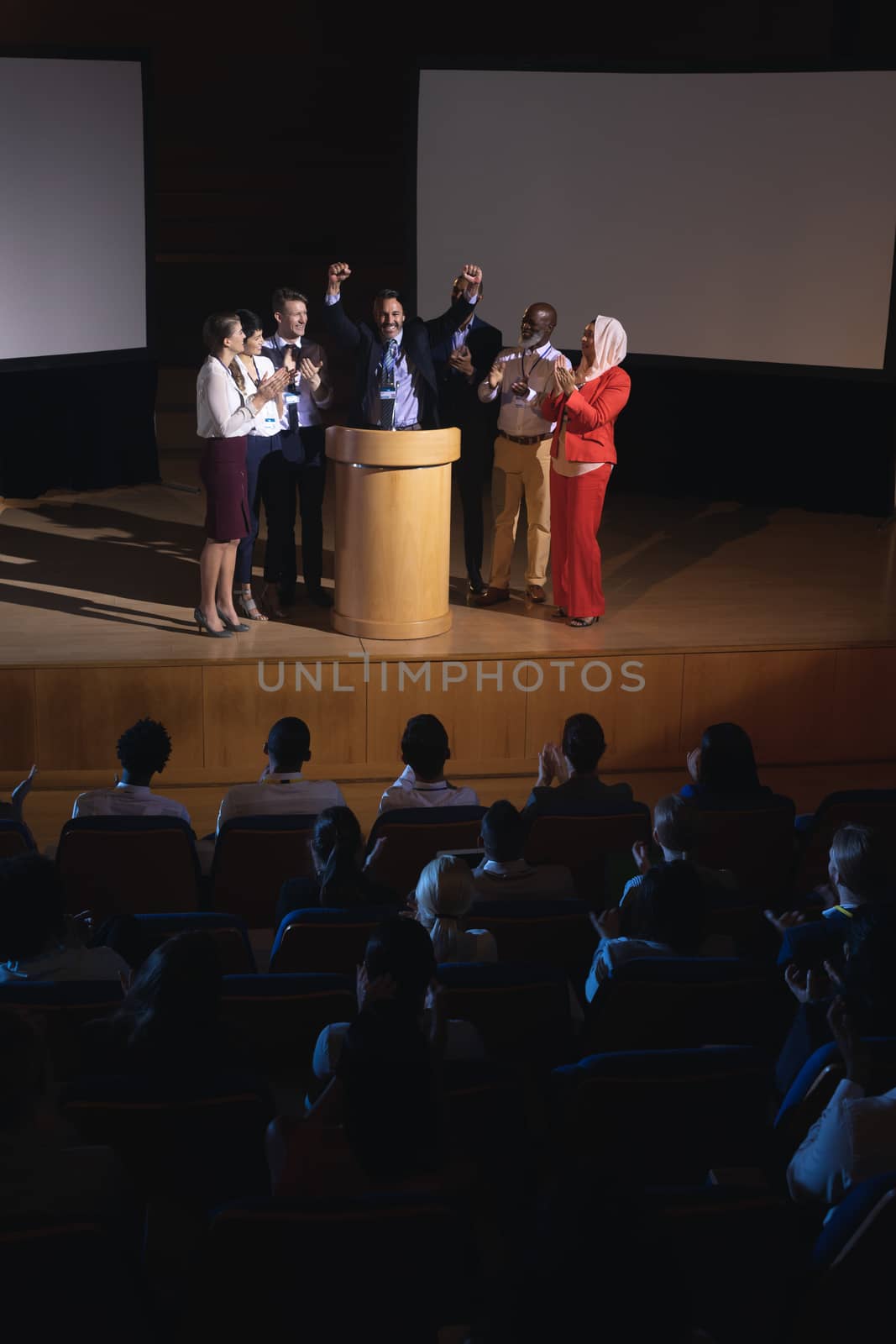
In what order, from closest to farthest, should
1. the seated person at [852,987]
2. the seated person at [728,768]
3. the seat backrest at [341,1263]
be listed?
the seat backrest at [341,1263] < the seated person at [852,987] < the seated person at [728,768]

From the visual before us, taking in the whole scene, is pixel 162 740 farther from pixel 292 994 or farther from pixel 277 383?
pixel 277 383

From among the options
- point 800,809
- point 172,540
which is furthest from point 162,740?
point 172,540

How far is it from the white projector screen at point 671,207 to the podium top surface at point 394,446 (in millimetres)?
2313

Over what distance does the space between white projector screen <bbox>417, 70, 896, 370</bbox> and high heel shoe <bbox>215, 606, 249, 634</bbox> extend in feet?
8.56

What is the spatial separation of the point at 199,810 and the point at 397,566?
1.26 m

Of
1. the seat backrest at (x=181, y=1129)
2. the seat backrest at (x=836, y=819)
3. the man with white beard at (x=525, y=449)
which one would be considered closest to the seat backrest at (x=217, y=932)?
the seat backrest at (x=181, y=1129)

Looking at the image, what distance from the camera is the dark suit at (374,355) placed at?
5.63 metres

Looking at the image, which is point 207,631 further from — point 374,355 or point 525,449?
point 525,449

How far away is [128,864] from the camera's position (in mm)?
3566

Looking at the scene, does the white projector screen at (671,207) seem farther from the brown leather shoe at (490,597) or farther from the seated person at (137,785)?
the seated person at (137,785)

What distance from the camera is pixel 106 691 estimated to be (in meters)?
5.25

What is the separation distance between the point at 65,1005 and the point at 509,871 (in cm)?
113

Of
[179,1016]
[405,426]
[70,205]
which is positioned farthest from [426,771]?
[70,205]

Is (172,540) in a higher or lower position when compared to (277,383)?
lower
